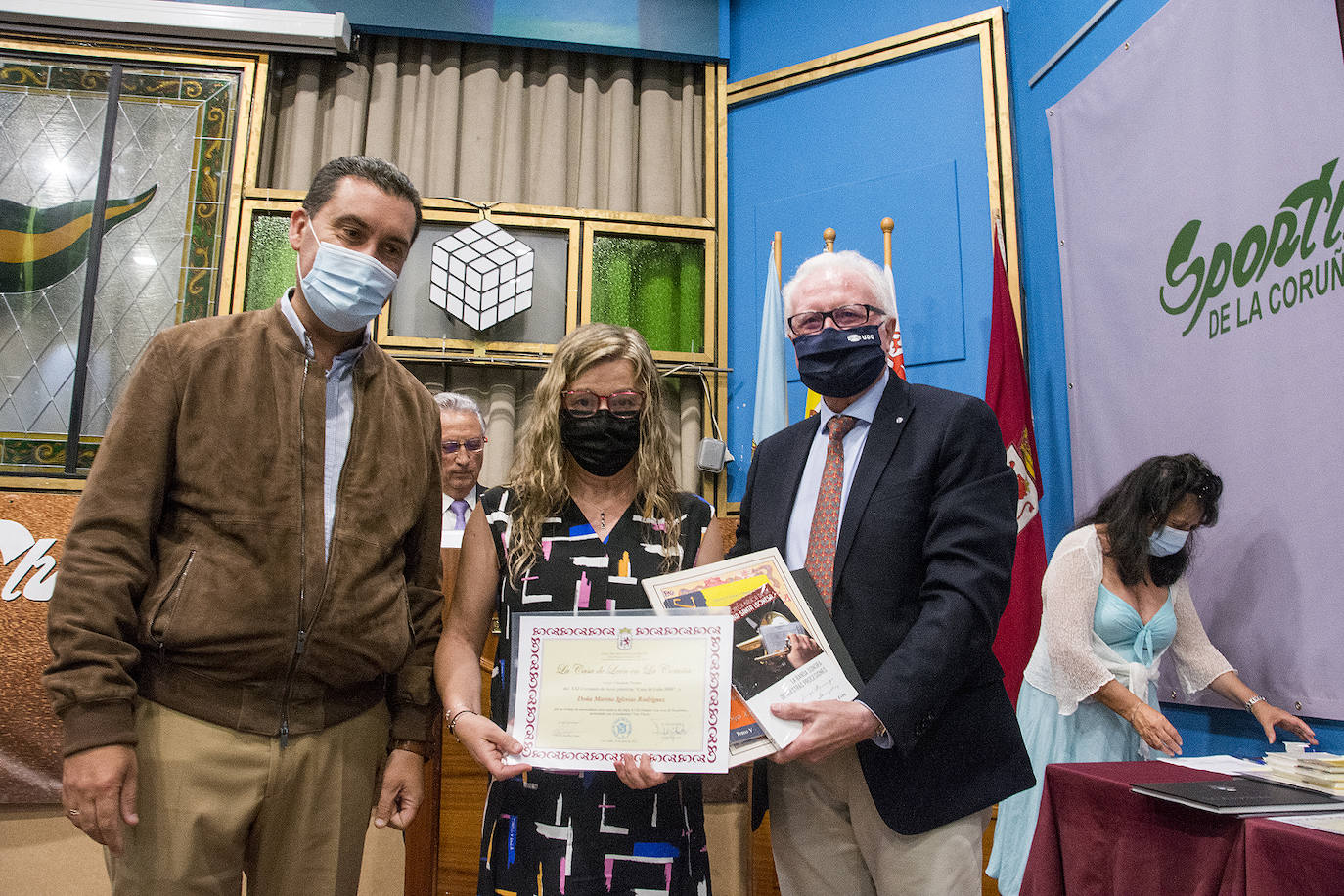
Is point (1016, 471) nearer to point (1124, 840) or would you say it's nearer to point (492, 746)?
point (1124, 840)

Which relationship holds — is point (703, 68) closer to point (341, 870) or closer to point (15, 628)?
point (15, 628)

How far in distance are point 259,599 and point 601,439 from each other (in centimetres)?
59

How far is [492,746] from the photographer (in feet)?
4.42

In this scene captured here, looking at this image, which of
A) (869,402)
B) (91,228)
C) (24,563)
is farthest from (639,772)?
(91,228)

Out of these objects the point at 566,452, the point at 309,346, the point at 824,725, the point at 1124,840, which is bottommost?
the point at 1124,840

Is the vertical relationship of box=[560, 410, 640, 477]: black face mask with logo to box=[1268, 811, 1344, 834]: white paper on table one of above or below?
above

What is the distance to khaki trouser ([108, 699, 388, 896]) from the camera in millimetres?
1291

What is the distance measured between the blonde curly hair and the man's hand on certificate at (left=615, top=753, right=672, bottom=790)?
0.38 metres

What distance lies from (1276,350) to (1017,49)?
2.08 metres

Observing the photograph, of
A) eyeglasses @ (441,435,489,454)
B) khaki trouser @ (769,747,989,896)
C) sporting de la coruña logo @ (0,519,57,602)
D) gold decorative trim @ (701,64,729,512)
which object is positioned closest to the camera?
khaki trouser @ (769,747,989,896)

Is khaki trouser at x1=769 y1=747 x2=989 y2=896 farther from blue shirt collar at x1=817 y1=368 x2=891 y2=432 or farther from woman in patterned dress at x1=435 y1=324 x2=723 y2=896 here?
blue shirt collar at x1=817 y1=368 x2=891 y2=432

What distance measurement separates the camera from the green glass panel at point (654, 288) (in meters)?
4.58

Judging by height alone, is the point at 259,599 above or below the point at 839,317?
below

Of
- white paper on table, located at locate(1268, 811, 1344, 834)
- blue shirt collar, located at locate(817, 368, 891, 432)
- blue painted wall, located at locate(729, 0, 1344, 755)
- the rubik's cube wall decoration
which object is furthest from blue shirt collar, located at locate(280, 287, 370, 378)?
the rubik's cube wall decoration
